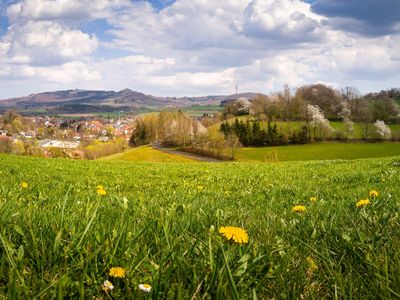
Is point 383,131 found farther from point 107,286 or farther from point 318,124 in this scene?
point 107,286

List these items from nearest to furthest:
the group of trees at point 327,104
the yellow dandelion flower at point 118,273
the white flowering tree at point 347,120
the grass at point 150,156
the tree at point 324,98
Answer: the yellow dandelion flower at point 118,273 < the grass at point 150,156 < the white flowering tree at point 347,120 < the group of trees at point 327,104 < the tree at point 324,98

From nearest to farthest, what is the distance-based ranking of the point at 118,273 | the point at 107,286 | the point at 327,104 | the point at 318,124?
the point at 107,286
the point at 118,273
the point at 318,124
the point at 327,104

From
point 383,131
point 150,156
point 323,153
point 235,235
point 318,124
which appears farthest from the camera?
point 318,124

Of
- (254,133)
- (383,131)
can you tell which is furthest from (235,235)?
(254,133)

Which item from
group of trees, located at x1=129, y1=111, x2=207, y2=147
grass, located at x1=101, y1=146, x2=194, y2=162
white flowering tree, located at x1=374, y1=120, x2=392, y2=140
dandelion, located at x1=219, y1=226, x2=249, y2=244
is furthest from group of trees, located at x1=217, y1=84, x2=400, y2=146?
dandelion, located at x1=219, y1=226, x2=249, y2=244

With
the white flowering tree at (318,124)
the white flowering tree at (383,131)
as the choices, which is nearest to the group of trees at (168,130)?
the white flowering tree at (318,124)

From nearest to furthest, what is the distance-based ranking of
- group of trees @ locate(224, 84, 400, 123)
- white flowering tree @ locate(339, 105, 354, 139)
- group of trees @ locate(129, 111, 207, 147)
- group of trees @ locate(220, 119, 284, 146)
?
white flowering tree @ locate(339, 105, 354, 139) < group of trees @ locate(220, 119, 284, 146) < group of trees @ locate(129, 111, 207, 147) < group of trees @ locate(224, 84, 400, 123)

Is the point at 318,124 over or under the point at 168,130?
over

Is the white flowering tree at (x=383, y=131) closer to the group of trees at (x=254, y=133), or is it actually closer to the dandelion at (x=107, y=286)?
the group of trees at (x=254, y=133)

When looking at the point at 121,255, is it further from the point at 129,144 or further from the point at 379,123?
the point at 129,144

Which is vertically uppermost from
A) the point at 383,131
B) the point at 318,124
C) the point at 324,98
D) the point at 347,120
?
the point at 324,98

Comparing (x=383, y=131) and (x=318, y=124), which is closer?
(x=383, y=131)

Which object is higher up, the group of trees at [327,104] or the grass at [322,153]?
the group of trees at [327,104]

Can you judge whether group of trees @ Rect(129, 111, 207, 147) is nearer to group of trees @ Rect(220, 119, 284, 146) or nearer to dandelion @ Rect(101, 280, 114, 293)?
group of trees @ Rect(220, 119, 284, 146)
